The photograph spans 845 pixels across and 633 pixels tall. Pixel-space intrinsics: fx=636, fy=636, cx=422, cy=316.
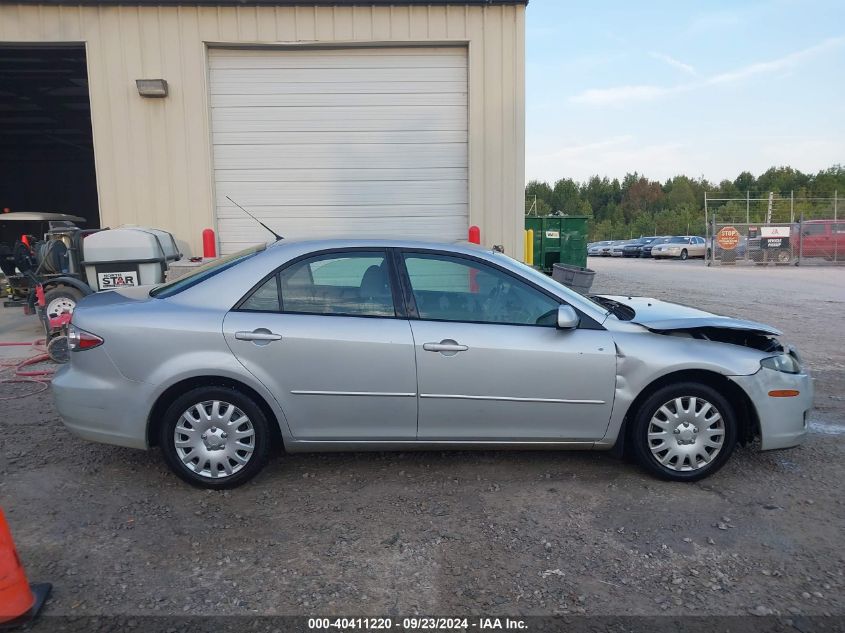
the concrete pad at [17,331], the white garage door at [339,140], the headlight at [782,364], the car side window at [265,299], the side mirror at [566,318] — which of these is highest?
the white garage door at [339,140]

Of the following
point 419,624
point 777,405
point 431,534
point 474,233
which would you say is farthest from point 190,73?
point 419,624

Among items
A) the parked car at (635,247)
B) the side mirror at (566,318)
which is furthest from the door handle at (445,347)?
the parked car at (635,247)

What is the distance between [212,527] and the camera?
3.39 metres

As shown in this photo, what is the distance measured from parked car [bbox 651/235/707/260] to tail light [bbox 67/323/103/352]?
35.7 metres

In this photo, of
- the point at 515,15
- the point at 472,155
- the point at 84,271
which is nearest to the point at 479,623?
the point at 84,271

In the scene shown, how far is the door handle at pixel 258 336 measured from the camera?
3.69 metres

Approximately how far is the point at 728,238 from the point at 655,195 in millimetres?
56490

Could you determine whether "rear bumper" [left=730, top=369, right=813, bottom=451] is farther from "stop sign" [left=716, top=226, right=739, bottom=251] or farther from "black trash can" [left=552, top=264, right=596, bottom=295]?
"stop sign" [left=716, top=226, right=739, bottom=251]

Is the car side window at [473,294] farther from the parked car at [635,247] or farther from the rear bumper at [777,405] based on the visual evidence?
the parked car at [635,247]

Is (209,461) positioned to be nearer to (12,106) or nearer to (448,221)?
(448,221)

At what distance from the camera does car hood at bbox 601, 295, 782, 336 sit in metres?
3.96

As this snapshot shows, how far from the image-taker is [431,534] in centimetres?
334

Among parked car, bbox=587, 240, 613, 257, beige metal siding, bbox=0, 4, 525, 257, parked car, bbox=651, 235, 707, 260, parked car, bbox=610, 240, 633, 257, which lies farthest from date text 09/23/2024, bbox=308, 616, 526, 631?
parked car, bbox=587, 240, 613, 257

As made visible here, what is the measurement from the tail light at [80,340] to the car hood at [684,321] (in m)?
3.26
